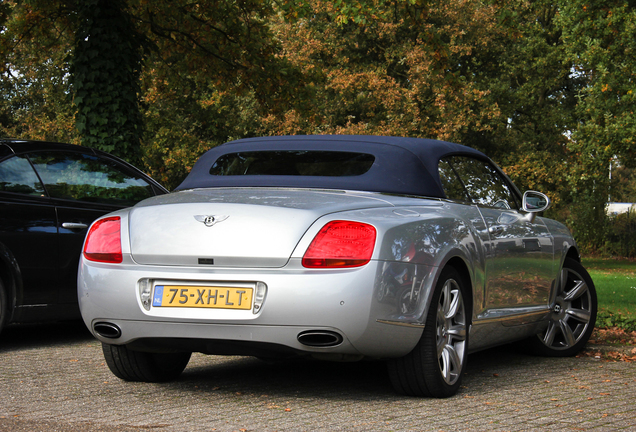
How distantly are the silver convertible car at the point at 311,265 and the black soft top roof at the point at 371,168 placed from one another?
1cm

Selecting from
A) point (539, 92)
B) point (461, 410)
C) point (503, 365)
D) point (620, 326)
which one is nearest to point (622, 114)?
point (539, 92)

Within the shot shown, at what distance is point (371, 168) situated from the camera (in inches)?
197

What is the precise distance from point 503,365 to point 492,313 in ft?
2.89

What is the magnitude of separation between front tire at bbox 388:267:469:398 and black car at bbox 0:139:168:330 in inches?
132

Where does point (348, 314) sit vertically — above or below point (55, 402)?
above

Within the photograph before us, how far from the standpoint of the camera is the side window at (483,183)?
5523 mm

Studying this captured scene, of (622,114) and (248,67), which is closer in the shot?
(248,67)

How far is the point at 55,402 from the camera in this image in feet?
14.6

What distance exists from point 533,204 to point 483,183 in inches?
18.6

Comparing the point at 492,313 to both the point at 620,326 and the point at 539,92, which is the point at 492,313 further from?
the point at 539,92

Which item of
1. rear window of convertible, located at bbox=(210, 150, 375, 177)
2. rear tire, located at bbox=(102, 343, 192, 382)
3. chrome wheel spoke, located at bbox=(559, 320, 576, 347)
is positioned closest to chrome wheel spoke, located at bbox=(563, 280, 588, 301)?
chrome wheel spoke, located at bbox=(559, 320, 576, 347)

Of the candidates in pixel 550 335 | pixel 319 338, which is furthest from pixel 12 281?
pixel 550 335

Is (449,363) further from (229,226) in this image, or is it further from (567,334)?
(567,334)

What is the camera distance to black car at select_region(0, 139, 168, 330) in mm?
6418
